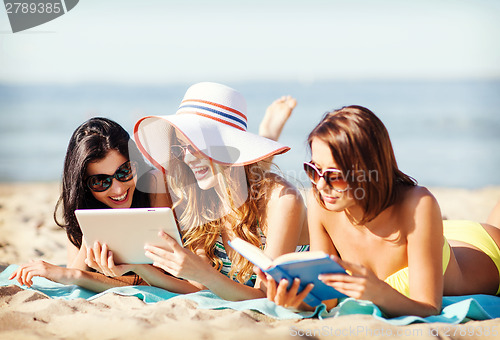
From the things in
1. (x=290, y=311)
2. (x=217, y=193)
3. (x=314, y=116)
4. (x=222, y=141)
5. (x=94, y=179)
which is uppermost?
(x=222, y=141)

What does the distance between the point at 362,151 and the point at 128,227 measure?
4.26ft

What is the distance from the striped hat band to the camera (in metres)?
3.27

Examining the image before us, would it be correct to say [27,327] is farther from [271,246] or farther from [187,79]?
[187,79]

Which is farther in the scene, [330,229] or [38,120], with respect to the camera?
[38,120]

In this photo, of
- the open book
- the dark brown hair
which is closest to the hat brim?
the dark brown hair

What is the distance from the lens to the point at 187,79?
28266 millimetres

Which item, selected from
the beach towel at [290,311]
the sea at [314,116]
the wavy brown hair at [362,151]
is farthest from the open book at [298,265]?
the sea at [314,116]

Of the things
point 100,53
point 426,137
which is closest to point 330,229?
point 426,137

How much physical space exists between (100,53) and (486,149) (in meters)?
21.2

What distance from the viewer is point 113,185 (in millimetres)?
3434

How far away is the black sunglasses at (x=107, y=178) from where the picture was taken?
11.1 ft

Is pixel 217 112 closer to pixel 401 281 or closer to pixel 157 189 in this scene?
pixel 157 189

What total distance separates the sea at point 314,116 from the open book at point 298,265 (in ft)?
3.83

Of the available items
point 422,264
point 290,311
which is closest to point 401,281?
point 422,264
